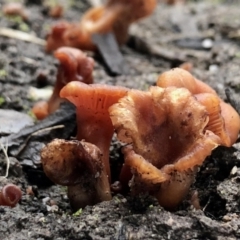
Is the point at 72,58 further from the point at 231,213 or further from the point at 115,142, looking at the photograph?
the point at 231,213

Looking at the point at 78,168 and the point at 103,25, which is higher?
the point at 103,25

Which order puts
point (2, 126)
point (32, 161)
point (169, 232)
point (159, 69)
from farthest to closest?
point (159, 69)
point (2, 126)
point (32, 161)
point (169, 232)

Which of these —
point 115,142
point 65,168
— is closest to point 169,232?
point 65,168

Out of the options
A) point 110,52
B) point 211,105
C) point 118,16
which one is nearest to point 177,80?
point 211,105

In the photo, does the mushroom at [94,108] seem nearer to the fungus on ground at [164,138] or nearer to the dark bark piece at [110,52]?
the fungus on ground at [164,138]

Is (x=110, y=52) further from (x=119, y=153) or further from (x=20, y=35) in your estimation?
(x=119, y=153)
